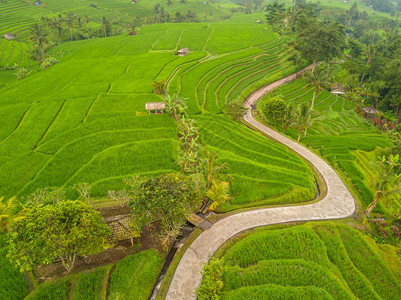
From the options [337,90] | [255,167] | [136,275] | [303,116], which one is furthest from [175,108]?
[337,90]

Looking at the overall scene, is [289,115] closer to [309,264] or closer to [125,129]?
Result: [125,129]

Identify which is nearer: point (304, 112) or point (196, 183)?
point (196, 183)

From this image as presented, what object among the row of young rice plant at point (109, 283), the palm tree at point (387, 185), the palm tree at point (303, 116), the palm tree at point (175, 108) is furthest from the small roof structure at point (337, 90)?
the row of young rice plant at point (109, 283)

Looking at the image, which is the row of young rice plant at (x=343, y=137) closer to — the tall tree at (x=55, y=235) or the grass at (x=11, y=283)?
the tall tree at (x=55, y=235)

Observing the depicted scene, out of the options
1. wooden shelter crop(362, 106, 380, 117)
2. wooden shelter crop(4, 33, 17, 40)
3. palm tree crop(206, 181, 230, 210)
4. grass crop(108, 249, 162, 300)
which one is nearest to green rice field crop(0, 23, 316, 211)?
palm tree crop(206, 181, 230, 210)

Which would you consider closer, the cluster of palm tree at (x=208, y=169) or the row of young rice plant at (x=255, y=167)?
the cluster of palm tree at (x=208, y=169)

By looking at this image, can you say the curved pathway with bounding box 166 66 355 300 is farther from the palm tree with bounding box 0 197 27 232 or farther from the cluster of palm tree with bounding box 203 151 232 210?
the palm tree with bounding box 0 197 27 232

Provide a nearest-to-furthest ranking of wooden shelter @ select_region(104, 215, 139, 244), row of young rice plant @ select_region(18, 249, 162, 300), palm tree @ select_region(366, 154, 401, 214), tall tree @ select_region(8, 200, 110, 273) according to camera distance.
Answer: tall tree @ select_region(8, 200, 110, 273) → row of young rice plant @ select_region(18, 249, 162, 300) → wooden shelter @ select_region(104, 215, 139, 244) → palm tree @ select_region(366, 154, 401, 214)
